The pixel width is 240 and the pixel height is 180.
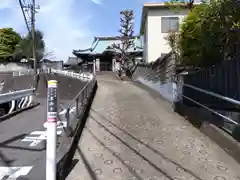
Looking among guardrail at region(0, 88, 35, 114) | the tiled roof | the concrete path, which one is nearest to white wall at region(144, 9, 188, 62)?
guardrail at region(0, 88, 35, 114)

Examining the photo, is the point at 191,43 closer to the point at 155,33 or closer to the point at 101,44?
the point at 155,33

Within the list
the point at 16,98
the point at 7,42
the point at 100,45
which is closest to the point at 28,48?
the point at 7,42

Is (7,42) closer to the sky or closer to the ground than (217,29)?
closer to the sky

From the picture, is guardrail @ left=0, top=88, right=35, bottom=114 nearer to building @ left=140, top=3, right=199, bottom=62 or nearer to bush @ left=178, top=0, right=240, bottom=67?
bush @ left=178, top=0, right=240, bottom=67

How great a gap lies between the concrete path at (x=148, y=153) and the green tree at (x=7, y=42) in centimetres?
5827

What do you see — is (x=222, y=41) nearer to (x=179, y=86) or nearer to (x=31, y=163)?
(x=179, y=86)

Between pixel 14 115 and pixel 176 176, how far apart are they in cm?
884

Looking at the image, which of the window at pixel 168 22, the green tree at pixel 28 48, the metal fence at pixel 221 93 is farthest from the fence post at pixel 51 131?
the green tree at pixel 28 48

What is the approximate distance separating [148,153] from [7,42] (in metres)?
64.2

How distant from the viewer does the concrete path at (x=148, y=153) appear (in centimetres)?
533

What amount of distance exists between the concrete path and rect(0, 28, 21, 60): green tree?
5827 centimetres

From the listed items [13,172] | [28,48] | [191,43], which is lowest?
[13,172]

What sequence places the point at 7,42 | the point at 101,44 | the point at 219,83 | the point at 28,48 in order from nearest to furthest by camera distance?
1. the point at 219,83
2. the point at 101,44
3. the point at 28,48
4. the point at 7,42

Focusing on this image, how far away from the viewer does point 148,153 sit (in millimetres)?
6453
